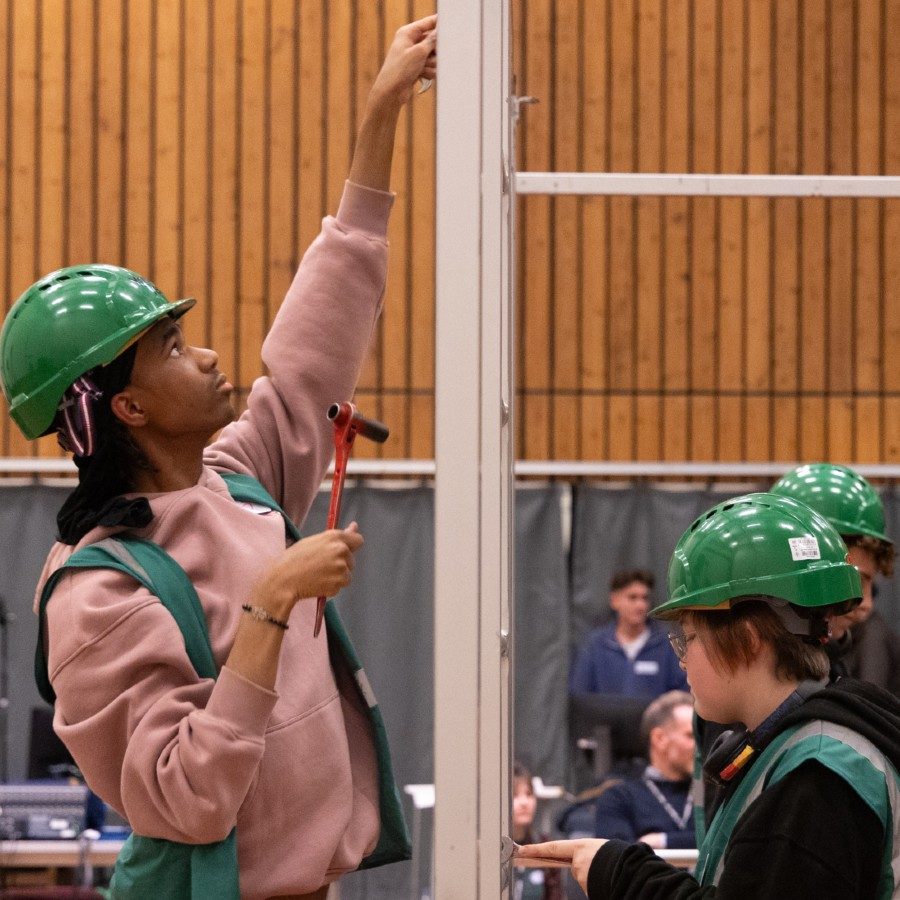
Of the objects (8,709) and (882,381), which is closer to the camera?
(8,709)

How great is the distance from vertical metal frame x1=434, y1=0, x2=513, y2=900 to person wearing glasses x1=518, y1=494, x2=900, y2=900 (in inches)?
15.2

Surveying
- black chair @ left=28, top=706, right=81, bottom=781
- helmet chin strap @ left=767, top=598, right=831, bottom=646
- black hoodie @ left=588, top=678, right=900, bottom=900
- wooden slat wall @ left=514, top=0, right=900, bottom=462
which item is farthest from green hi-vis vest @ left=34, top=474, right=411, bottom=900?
wooden slat wall @ left=514, top=0, right=900, bottom=462

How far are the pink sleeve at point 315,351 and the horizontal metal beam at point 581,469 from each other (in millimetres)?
5469

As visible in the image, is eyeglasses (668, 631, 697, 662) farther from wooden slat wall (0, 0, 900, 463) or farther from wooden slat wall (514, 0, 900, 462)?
wooden slat wall (514, 0, 900, 462)

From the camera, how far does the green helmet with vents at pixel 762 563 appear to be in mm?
1834

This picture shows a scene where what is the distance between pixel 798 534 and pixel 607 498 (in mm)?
6003

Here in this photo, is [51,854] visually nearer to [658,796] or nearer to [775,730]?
[658,796]

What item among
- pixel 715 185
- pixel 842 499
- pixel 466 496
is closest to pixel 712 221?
pixel 842 499

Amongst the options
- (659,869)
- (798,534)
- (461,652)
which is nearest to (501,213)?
(461,652)

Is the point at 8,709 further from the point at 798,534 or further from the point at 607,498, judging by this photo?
the point at 798,534

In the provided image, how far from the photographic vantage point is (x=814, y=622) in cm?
185

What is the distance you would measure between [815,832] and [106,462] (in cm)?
107

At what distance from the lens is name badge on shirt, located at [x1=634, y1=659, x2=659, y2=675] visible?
23.9ft

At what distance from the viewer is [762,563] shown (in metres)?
1.85
